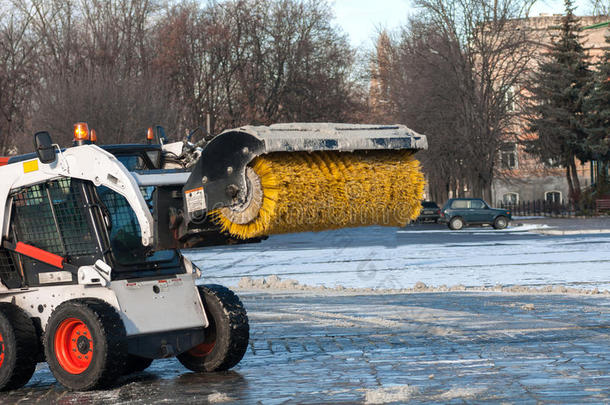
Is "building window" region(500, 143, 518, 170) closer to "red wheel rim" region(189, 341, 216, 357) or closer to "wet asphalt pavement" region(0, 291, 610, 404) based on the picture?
"wet asphalt pavement" region(0, 291, 610, 404)

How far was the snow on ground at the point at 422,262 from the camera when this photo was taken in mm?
18359

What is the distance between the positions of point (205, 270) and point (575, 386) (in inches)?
607

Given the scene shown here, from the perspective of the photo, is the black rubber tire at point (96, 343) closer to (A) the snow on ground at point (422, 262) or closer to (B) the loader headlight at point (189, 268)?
(B) the loader headlight at point (189, 268)

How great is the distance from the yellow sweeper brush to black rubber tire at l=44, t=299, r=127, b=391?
1059mm

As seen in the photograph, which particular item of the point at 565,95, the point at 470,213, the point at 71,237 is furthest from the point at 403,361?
the point at 565,95

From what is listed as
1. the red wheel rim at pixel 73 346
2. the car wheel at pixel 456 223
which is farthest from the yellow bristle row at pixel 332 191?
the car wheel at pixel 456 223

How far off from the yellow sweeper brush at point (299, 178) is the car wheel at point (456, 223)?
129ft

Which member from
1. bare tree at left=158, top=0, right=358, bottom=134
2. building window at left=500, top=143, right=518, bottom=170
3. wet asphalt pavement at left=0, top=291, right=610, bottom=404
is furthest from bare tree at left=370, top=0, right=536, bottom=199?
wet asphalt pavement at left=0, top=291, right=610, bottom=404

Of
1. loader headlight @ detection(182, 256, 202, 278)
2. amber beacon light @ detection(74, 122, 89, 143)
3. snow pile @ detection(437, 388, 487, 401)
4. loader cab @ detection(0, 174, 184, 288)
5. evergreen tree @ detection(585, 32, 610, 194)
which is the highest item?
evergreen tree @ detection(585, 32, 610, 194)

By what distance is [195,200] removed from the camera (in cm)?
783

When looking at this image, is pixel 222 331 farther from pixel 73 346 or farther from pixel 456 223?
pixel 456 223

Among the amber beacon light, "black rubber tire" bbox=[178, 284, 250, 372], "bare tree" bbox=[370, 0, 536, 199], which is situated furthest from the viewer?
"bare tree" bbox=[370, 0, 536, 199]

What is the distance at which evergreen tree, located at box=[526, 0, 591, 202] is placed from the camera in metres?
56.0

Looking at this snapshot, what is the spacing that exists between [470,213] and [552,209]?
14378mm
